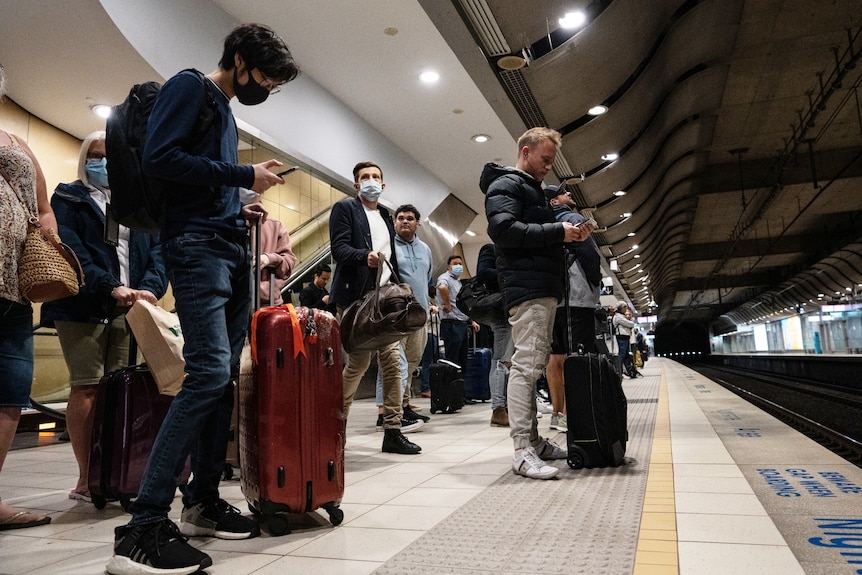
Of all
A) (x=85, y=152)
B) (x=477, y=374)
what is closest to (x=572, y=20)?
(x=477, y=374)

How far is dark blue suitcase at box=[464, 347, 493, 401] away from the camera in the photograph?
7.27 metres

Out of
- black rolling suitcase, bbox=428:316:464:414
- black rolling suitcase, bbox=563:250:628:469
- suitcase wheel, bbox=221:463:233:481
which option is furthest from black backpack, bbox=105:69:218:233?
black rolling suitcase, bbox=428:316:464:414

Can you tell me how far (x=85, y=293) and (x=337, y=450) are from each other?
143 centimetres

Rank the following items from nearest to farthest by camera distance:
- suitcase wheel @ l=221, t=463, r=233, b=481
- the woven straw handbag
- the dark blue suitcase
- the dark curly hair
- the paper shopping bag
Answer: the dark curly hair, the woven straw handbag, the paper shopping bag, suitcase wheel @ l=221, t=463, r=233, b=481, the dark blue suitcase

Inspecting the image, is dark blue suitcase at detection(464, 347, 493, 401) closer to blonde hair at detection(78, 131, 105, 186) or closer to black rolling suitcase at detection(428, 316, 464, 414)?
black rolling suitcase at detection(428, 316, 464, 414)

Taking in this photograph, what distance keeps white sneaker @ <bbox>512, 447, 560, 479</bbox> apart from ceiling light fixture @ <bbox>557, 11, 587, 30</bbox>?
599cm

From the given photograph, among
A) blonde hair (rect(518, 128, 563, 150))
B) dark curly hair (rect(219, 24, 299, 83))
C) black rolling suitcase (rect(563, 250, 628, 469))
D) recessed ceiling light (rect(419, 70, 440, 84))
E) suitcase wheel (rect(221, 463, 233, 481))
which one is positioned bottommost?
suitcase wheel (rect(221, 463, 233, 481))

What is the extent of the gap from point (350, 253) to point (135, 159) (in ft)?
5.43

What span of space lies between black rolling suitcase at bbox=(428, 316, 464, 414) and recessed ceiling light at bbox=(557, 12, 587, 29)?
4.50m

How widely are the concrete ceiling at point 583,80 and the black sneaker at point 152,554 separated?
4906 millimetres

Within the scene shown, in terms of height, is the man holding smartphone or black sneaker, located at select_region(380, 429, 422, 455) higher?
the man holding smartphone

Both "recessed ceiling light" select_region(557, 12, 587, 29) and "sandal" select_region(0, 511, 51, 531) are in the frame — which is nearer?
"sandal" select_region(0, 511, 51, 531)

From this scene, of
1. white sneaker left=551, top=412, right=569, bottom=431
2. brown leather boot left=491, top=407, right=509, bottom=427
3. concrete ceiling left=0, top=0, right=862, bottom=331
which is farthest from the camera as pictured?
concrete ceiling left=0, top=0, right=862, bottom=331

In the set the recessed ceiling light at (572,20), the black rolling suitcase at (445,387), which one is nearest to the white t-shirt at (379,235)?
the black rolling suitcase at (445,387)
